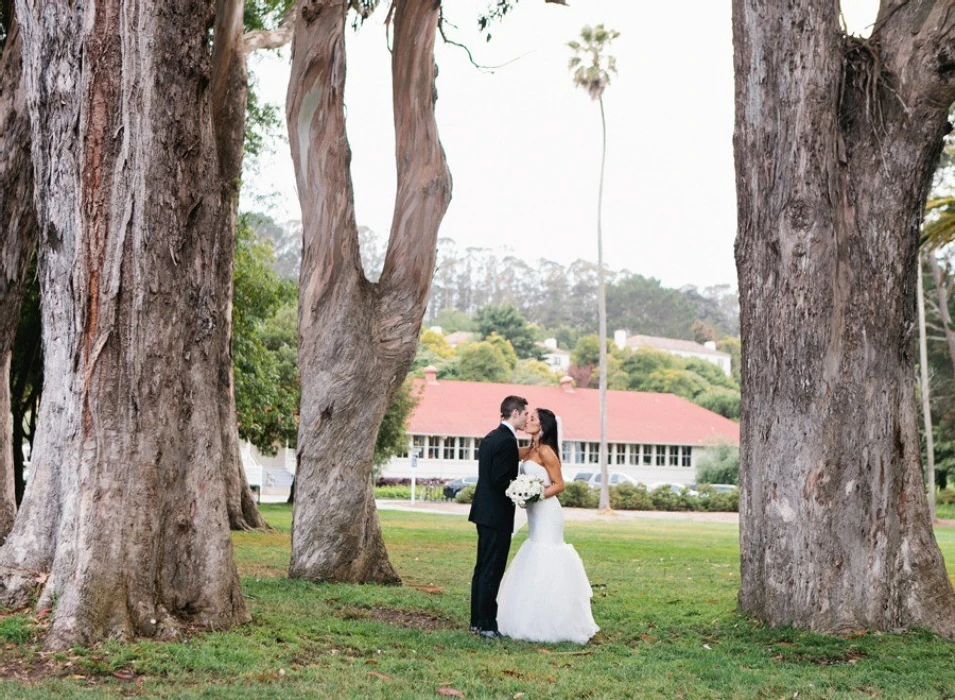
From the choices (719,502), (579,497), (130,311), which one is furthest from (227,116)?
(719,502)

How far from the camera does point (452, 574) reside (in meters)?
14.8

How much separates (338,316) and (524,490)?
14.4 ft

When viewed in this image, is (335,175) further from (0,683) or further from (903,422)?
(0,683)

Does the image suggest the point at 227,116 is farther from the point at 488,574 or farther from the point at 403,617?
the point at 488,574

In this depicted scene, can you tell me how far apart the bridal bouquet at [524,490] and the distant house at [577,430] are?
1767 inches

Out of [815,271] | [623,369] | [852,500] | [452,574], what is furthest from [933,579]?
[623,369]

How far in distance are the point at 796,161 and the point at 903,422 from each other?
238cm

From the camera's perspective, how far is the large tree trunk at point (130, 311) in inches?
295

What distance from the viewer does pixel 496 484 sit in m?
9.26

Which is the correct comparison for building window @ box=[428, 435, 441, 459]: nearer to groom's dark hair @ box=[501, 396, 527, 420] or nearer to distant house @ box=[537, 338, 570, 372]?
distant house @ box=[537, 338, 570, 372]

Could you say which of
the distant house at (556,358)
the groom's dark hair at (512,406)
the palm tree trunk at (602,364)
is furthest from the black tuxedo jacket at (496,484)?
the distant house at (556,358)

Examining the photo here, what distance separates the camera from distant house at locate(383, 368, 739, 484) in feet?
182

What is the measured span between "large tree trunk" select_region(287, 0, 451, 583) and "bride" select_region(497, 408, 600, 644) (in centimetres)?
342

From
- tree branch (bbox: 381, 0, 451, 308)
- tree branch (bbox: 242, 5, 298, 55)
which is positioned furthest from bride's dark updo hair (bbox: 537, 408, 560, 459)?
tree branch (bbox: 242, 5, 298, 55)
